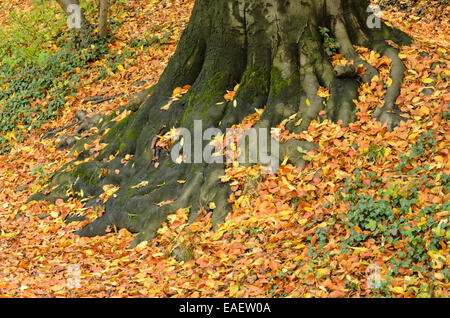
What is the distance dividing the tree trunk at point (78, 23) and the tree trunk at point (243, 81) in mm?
6841

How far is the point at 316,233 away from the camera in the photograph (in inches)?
195

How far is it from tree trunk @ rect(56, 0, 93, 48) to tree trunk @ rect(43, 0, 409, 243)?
6.84 meters

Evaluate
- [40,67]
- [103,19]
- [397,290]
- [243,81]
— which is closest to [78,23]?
[103,19]

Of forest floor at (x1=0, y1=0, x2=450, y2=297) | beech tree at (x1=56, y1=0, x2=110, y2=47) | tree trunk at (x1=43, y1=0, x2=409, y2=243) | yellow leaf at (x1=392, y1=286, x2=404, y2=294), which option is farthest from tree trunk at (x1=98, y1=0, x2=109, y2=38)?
yellow leaf at (x1=392, y1=286, x2=404, y2=294)

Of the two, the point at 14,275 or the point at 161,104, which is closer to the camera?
the point at 14,275

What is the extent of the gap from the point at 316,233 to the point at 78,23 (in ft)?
35.8

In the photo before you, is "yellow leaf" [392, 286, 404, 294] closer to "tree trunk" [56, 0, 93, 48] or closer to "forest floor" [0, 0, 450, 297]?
"forest floor" [0, 0, 450, 297]

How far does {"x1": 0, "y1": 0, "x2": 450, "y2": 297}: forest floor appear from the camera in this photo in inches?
172

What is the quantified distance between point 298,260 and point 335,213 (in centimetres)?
72

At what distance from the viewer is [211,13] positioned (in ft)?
23.8

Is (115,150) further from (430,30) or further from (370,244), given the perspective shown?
(430,30)

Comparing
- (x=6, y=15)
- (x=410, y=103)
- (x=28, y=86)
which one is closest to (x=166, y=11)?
(x=28, y=86)

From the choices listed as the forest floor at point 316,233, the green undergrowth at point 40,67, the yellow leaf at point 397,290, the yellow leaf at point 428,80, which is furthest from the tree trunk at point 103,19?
the yellow leaf at point 397,290

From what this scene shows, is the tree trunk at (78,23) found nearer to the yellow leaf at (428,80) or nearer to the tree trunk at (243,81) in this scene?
the tree trunk at (243,81)
